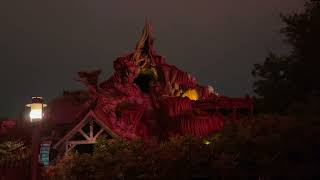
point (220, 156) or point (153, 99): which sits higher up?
point (153, 99)

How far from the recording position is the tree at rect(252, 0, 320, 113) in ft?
42.6

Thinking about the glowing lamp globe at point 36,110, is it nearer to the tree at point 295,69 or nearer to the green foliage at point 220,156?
the green foliage at point 220,156

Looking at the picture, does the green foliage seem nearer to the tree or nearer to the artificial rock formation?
the tree

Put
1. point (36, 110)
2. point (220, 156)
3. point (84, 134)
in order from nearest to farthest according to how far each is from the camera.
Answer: point (36, 110) → point (220, 156) → point (84, 134)

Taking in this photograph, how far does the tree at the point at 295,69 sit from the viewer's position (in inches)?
511

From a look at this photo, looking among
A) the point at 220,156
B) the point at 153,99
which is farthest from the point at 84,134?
the point at 153,99

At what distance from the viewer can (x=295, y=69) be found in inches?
527

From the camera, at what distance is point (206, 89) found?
32.2 meters

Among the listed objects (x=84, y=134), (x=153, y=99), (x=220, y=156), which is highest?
(x=153, y=99)

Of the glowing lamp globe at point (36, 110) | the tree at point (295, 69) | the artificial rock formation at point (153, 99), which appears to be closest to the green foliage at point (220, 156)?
the tree at point (295, 69)

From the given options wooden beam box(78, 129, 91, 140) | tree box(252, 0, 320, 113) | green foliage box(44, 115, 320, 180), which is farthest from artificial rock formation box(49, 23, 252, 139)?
tree box(252, 0, 320, 113)

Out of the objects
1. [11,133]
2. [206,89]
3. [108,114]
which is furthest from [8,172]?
[206,89]

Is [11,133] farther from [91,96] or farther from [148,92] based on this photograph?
[148,92]

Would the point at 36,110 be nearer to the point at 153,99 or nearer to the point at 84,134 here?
the point at 84,134
